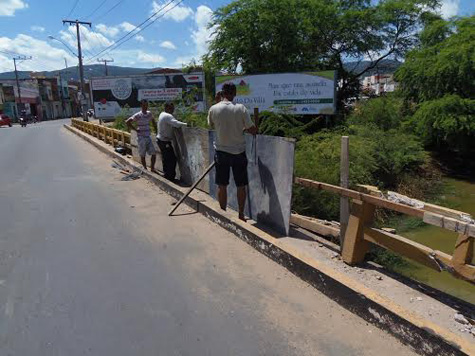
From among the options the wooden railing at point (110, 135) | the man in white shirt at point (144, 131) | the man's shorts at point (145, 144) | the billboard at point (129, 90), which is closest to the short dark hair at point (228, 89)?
the man in white shirt at point (144, 131)

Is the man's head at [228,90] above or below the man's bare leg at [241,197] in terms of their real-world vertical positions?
above

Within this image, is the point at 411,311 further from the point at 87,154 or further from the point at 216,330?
the point at 87,154

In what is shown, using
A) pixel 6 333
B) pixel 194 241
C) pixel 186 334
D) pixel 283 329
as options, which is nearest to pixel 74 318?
pixel 6 333

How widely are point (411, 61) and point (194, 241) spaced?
15.1 metres

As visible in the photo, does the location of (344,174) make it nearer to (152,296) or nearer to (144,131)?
(152,296)

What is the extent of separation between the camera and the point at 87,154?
1581 cm

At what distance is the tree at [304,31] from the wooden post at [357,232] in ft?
57.4

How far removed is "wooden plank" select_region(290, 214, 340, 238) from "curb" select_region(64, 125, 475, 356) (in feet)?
2.29

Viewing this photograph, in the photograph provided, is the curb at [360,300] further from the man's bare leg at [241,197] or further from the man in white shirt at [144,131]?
the man in white shirt at [144,131]

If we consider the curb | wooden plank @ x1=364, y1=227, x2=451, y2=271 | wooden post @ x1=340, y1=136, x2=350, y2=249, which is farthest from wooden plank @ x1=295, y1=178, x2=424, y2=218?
the curb

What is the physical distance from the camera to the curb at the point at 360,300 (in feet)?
9.23

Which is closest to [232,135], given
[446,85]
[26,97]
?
[446,85]

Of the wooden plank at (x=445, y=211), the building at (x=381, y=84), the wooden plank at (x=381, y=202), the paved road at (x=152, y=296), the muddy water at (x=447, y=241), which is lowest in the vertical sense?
the muddy water at (x=447, y=241)

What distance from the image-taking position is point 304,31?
68.4 feet
